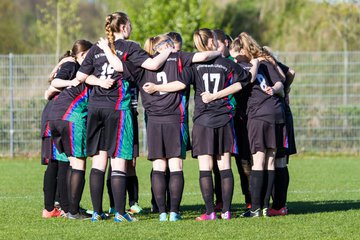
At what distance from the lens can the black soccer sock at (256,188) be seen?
962cm

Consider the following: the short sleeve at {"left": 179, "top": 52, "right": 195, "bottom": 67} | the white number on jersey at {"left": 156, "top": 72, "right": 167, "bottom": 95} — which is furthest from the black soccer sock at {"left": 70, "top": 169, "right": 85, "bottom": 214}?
the short sleeve at {"left": 179, "top": 52, "right": 195, "bottom": 67}

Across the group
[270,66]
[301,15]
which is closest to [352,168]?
[270,66]

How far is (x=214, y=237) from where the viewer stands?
26.1ft

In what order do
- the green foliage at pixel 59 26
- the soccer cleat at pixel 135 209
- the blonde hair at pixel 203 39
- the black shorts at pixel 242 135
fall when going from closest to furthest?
the blonde hair at pixel 203 39
the black shorts at pixel 242 135
the soccer cleat at pixel 135 209
the green foliage at pixel 59 26

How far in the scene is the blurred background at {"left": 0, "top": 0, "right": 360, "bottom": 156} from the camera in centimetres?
2027

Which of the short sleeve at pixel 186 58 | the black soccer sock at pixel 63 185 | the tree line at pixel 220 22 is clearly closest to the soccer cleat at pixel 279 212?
the short sleeve at pixel 186 58

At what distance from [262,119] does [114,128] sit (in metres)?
1.70

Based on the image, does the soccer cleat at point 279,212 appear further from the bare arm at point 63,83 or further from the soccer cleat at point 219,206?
the bare arm at point 63,83

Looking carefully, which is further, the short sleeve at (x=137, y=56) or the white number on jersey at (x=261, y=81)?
the white number on jersey at (x=261, y=81)

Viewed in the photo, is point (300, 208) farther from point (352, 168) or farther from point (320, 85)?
point (320, 85)

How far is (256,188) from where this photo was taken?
31.6 ft

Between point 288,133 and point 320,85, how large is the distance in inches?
413

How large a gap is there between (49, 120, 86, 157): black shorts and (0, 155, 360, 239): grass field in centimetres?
77

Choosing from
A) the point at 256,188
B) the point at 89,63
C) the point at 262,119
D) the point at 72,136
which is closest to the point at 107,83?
the point at 89,63
